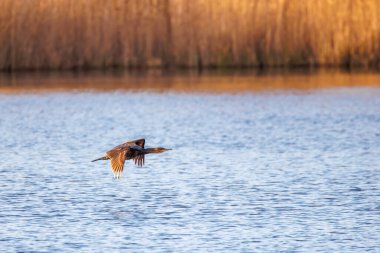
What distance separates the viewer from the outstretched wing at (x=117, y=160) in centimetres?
945

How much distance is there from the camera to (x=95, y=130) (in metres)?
17.3

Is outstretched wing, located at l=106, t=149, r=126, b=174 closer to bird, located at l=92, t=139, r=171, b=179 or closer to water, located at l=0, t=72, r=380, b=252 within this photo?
bird, located at l=92, t=139, r=171, b=179

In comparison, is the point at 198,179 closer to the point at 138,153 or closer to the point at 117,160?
the point at 138,153

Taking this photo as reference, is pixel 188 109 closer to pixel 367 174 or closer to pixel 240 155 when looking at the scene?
pixel 240 155

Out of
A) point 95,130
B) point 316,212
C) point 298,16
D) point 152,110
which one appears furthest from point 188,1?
point 316,212

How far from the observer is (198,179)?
1175 cm

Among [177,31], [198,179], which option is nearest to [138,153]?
[198,179]

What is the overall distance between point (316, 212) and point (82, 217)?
7.12 ft

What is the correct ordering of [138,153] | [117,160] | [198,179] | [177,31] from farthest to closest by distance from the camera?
1. [177,31]
2. [198,179]
3. [138,153]
4. [117,160]

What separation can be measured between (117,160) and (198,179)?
2.35 meters

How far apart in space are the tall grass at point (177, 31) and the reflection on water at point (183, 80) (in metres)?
0.44

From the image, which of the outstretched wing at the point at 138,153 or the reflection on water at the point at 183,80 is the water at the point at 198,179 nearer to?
the outstretched wing at the point at 138,153

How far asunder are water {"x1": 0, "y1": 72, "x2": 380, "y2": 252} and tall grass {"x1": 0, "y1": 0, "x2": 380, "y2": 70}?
3407 mm

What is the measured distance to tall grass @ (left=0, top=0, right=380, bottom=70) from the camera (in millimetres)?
23609
